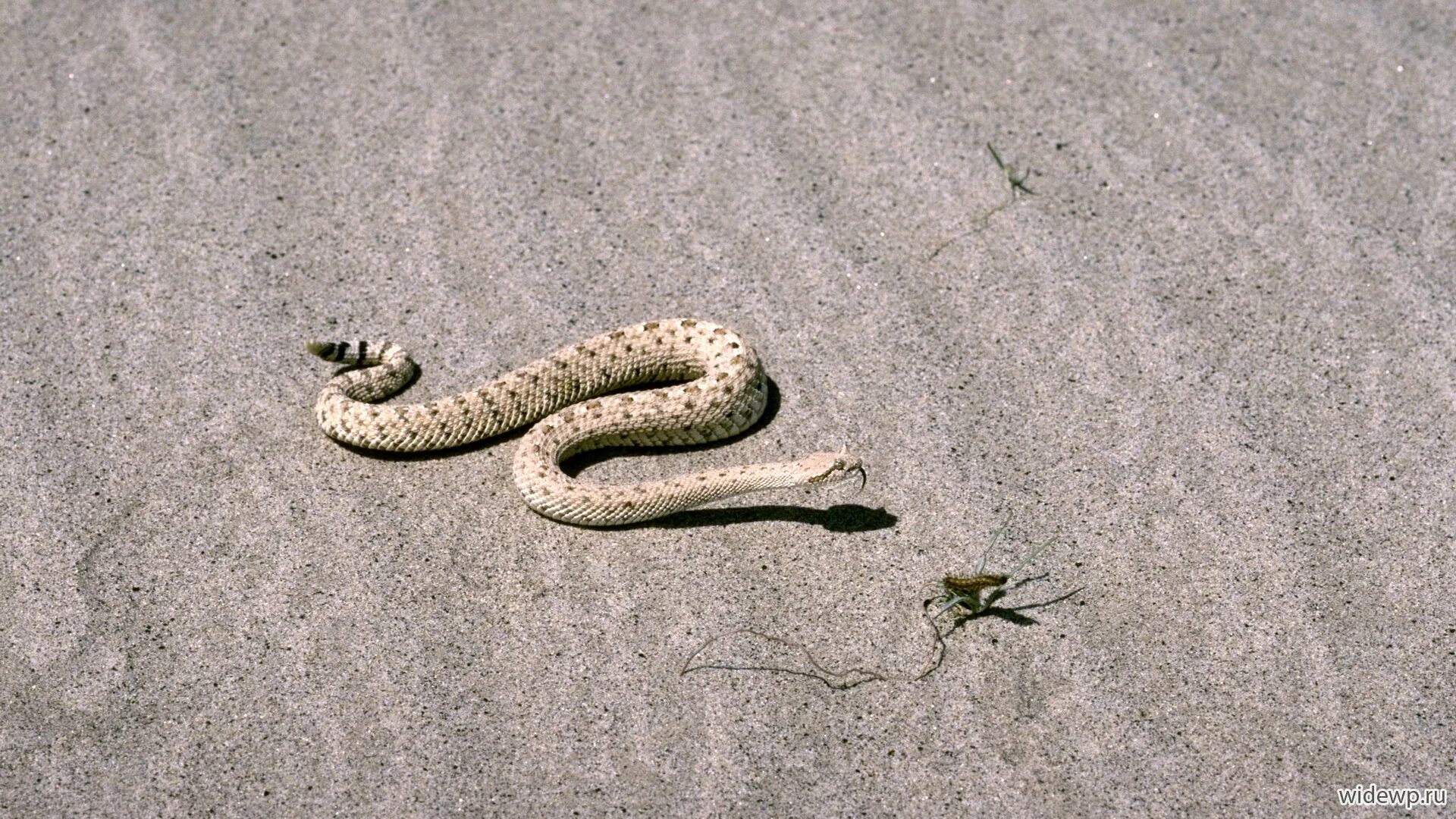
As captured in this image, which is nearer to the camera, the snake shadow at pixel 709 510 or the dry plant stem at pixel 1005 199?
the snake shadow at pixel 709 510

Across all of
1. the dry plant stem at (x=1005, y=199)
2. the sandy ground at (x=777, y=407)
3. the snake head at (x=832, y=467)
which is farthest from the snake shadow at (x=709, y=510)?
the dry plant stem at (x=1005, y=199)

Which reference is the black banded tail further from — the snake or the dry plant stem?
the dry plant stem

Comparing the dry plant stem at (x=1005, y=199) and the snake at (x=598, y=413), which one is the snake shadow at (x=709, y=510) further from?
the dry plant stem at (x=1005, y=199)

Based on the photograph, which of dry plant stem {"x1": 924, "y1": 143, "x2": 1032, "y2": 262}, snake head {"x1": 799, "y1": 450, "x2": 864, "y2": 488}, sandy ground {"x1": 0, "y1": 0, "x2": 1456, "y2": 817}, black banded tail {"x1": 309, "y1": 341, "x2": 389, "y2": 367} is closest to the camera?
sandy ground {"x1": 0, "y1": 0, "x2": 1456, "y2": 817}

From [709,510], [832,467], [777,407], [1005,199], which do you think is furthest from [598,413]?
[1005,199]

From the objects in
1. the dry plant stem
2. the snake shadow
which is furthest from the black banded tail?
the dry plant stem

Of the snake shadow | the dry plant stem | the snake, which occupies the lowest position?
the snake shadow

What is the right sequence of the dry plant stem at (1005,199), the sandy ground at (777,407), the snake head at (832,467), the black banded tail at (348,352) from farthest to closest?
1. the dry plant stem at (1005,199)
2. the black banded tail at (348,352)
3. the snake head at (832,467)
4. the sandy ground at (777,407)
